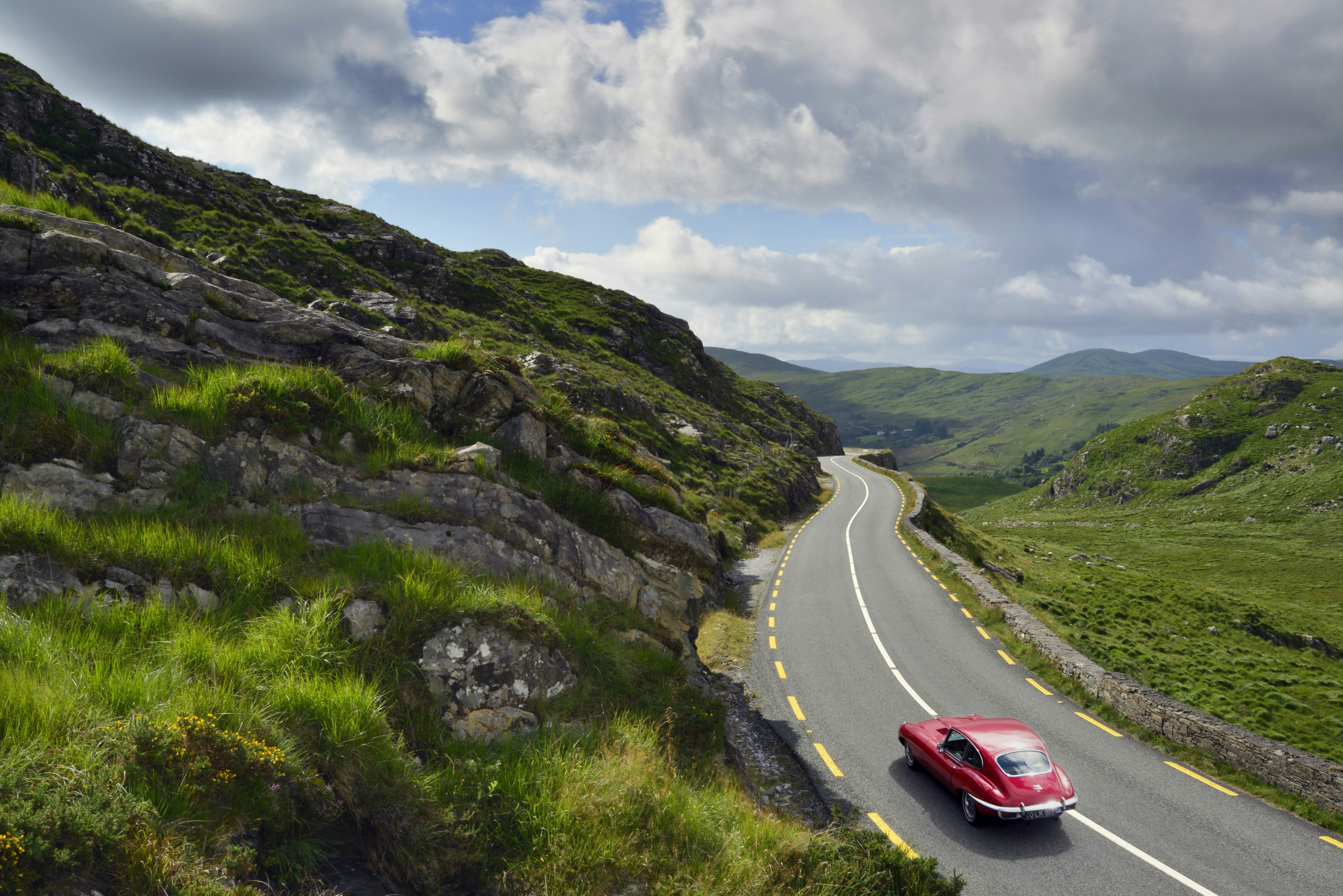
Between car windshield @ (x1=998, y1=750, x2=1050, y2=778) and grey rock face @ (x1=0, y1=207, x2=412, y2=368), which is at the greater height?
grey rock face @ (x1=0, y1=207, x2=412, y2=368)

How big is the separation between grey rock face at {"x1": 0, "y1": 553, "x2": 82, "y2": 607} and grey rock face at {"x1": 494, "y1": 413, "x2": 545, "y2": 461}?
760 cm

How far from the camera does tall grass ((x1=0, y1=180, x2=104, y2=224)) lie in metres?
11.3

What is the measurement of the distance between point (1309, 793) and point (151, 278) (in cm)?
2414

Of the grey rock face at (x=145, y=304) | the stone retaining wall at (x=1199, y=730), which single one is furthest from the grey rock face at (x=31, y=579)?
the stone retaining wall at (x=1199, y=730)

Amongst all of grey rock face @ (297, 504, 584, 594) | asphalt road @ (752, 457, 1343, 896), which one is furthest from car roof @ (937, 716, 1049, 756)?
grey rock face @ (297, 504, 584, 594)

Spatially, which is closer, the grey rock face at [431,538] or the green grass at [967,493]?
the grey rock face at [431,538]

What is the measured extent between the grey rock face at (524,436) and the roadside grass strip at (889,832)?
993 cm

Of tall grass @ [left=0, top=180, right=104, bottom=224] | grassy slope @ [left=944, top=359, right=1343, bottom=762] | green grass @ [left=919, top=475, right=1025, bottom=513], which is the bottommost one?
green grass @ [left=919, top=475, right=1025, bottom=513]

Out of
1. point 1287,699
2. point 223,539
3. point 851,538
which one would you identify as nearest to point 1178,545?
point 851,538

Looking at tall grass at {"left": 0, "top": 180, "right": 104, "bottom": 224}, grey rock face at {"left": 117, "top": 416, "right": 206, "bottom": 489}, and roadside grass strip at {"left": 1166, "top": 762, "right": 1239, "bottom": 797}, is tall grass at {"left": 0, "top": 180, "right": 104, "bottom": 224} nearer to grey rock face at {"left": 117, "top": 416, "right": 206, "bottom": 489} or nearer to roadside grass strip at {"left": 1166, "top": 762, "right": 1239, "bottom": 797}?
grey rock face at {"left": 117, "top": 416, "right": 206, "bottom": 489}

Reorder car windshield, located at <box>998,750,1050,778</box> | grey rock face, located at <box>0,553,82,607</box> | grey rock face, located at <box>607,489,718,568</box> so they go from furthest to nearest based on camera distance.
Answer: grey rock face, located at <box>607,489,718,568</box>, car windshield, located at <box>998,750,1050,778</box>, grey rock face, located at <box>0,553,82,607</box>

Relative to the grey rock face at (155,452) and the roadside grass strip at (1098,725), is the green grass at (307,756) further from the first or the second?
the roadside grass strip at (1098,725)

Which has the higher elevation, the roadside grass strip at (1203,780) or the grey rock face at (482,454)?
the grey rock face at (482,454)

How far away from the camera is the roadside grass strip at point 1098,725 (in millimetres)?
13109
